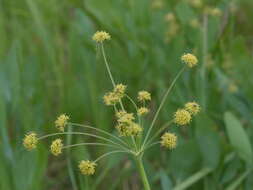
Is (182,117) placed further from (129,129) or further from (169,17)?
(169,17)

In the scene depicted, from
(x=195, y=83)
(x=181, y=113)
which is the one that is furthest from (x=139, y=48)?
(x=181, y=113)

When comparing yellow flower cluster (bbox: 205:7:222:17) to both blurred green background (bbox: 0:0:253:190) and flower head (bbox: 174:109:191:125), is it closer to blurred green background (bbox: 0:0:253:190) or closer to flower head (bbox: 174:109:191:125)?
blurred green background (bbox: 0:0:253:190)

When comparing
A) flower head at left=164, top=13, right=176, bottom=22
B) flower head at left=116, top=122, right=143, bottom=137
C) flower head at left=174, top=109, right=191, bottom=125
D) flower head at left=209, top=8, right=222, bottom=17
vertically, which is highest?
flower head at left=164, top=13, right=176, bottom=22

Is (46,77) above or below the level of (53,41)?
below

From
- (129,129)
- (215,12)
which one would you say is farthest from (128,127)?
(215,12)

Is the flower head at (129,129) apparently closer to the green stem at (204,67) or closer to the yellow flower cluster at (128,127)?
the yellow flower cluster at (128,127)

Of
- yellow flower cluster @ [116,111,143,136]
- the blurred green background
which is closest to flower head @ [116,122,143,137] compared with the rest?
yellow flower cluster @ [116,111,143,136]

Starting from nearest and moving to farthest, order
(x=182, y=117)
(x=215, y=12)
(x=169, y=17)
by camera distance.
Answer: (x=182, y=117)
(x=215, y=12)
(x=169, y=17)

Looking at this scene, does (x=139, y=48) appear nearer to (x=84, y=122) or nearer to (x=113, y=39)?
(x=113, y=39)

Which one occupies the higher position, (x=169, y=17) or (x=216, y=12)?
(x=169, y=17)
